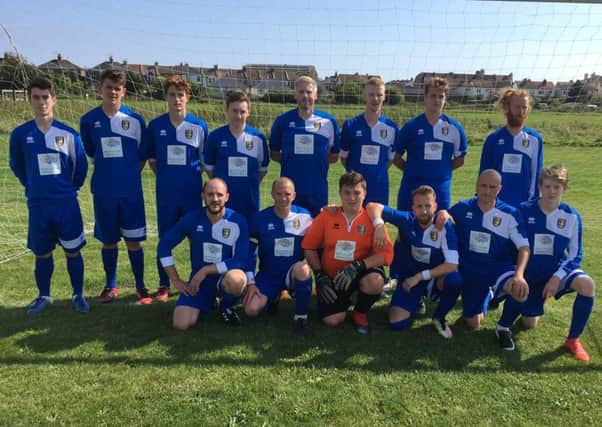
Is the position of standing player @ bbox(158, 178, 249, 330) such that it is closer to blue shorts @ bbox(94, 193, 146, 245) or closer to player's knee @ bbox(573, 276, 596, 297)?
blue shorts @ bbox(94, 193, 146, 245)

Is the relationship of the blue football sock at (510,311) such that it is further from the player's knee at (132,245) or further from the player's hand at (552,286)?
the player's knee at (132,245)

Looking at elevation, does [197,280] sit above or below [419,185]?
below

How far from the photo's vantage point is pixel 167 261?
367 centimetres

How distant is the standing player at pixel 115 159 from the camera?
3916mm

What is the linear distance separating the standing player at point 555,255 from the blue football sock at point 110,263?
3519mm

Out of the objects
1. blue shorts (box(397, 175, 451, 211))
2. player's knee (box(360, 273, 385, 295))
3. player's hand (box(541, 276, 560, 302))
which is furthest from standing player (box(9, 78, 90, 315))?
player's hand (box(541, 276, 560, 302))

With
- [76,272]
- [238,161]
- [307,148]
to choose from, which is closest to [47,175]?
[76,272]

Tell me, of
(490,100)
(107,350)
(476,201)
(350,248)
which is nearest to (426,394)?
(350,248)

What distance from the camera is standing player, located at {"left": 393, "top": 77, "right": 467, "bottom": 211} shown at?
4102mm

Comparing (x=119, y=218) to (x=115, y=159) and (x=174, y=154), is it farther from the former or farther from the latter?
(x=174, y=154)

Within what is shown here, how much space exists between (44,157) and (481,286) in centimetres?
380

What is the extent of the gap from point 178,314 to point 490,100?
4862mm

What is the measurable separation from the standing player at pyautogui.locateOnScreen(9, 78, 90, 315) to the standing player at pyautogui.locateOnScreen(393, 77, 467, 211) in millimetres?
2996

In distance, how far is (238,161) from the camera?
160 inches
